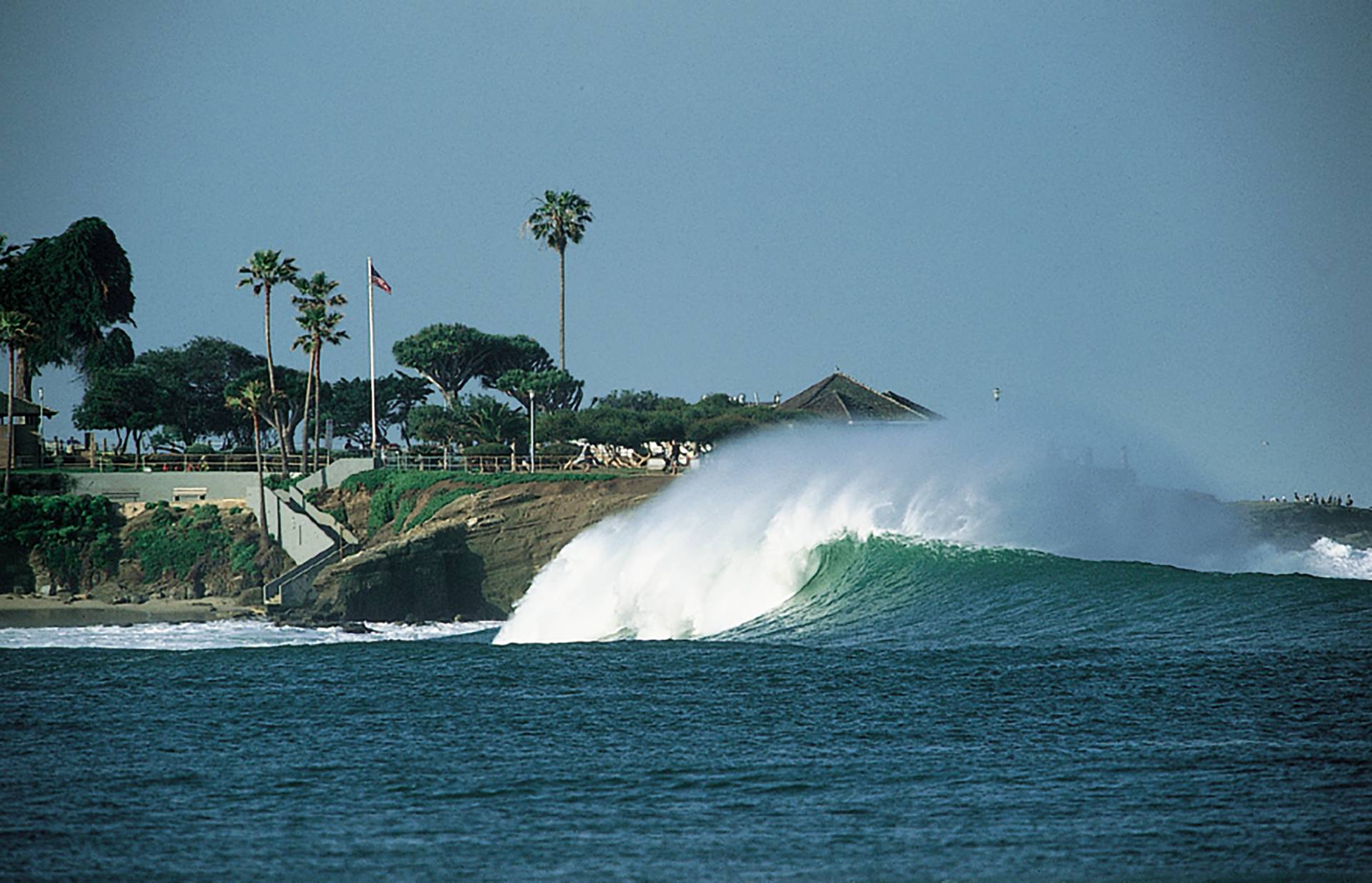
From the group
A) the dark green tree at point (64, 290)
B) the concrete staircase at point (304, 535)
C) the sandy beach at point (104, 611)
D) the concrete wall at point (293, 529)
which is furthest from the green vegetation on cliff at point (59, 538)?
the dark green tree at point (64, 290)

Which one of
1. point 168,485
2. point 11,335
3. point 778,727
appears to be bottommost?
point 778,727

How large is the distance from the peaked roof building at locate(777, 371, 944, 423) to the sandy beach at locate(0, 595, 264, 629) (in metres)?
31.4

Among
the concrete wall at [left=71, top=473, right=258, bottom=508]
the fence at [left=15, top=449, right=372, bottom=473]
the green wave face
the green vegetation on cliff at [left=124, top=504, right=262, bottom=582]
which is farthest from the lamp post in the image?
the green wave face

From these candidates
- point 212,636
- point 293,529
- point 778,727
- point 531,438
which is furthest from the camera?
point 531,438

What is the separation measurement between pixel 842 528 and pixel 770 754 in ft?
59.3

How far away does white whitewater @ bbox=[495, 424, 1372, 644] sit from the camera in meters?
33.0

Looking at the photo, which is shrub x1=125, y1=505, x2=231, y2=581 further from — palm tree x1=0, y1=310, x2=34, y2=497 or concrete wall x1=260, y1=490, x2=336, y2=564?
palm tree x1=0, y1=310, x2=34, y2=497

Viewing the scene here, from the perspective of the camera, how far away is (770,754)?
16.8 m

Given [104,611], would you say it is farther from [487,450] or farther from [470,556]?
[487,450]

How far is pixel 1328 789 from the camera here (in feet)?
45.5

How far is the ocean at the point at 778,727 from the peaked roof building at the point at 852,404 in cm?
3792

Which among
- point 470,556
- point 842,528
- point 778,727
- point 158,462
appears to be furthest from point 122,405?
point 778,727

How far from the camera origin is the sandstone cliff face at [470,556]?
49688mm

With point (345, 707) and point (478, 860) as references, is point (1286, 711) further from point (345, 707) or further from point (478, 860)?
point (345, 707)
